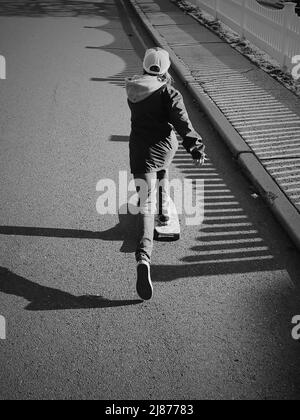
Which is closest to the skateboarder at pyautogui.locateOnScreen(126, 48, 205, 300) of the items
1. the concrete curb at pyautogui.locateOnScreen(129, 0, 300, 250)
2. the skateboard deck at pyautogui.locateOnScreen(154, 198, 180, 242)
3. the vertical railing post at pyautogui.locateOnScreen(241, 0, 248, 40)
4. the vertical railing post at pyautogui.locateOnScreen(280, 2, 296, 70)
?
the skateboard deck at pyautogui.locateOnScreen(154, 198, 180, 242)

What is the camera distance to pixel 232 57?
34.6 ft

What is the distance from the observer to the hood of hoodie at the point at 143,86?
3828 mm

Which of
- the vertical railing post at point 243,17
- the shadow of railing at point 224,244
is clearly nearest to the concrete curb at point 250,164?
the shadow of railing at point 224,244

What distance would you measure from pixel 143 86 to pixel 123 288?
156 centimetres

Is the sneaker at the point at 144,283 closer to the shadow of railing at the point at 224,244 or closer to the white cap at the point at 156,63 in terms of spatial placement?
the shadow of railing at the point at 224,244

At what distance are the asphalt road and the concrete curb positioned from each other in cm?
12

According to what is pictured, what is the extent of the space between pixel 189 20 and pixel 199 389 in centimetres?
1369

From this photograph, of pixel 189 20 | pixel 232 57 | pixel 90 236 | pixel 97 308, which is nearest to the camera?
pixel 97 308

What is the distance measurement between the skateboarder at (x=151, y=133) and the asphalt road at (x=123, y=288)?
1.31 ft

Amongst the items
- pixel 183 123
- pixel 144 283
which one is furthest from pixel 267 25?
pixel 144 283

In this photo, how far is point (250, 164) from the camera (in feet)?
18.8
